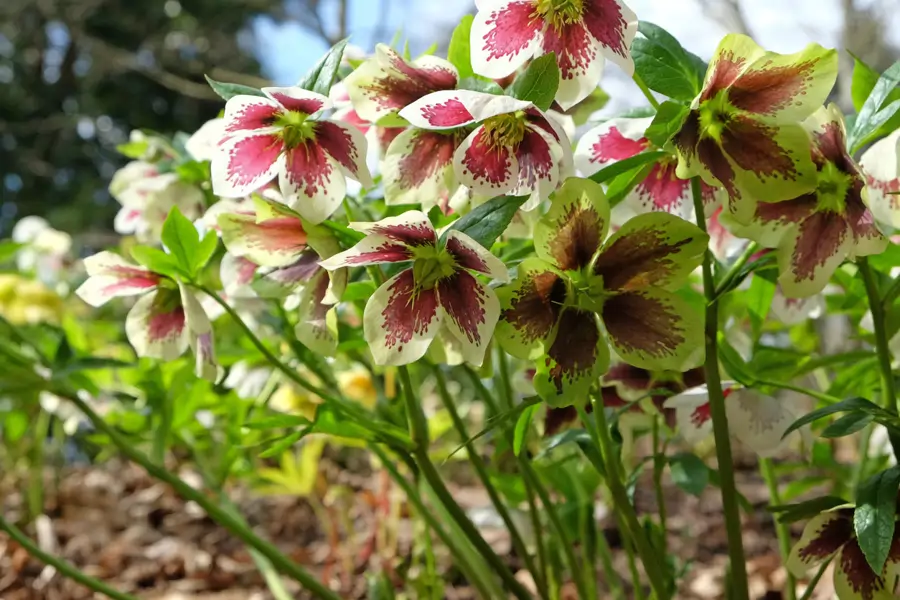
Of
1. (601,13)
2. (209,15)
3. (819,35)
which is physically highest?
(209,15)

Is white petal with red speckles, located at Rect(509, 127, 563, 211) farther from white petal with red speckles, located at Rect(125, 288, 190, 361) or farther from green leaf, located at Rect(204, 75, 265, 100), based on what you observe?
white petal with red speckles, located at Rect(125, 288, 190, 361)

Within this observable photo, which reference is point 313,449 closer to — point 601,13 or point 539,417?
point 539,417

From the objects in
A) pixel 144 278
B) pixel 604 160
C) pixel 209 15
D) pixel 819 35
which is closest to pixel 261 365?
pixel 144 278

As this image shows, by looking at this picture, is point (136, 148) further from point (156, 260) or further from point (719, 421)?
point (719, 421)

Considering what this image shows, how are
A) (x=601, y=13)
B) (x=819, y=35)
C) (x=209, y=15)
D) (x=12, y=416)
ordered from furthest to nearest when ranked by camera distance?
(x=209, y=15) < (x=819, y=35) < (x=12, y=416) < (x=601, y=13)

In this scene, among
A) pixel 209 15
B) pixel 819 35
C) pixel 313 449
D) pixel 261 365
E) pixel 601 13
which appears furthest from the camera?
pixel 209 15

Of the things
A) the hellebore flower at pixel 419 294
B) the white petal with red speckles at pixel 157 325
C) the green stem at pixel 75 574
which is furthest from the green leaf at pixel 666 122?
the green stem at pixel 75 574

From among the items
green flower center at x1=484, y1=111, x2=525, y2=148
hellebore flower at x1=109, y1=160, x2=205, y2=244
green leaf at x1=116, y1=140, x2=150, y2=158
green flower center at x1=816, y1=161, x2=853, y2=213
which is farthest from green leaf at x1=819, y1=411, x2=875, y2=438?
green leaf at x1=116, y1=140, x2=150, y2=158
